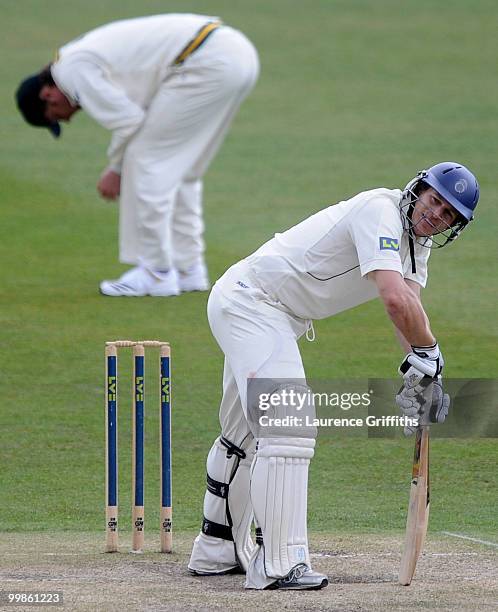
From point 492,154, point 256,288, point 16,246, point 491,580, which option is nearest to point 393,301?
point 256,288

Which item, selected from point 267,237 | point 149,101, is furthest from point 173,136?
point 267,237

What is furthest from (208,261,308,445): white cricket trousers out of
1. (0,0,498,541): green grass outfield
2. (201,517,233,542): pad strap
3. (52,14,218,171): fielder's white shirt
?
(52,14,218,171): fielder's white shirt

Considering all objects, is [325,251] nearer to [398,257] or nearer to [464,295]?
[398,257]

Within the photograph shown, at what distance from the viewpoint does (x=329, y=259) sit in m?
4.91

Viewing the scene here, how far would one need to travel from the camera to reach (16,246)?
37.8 ft

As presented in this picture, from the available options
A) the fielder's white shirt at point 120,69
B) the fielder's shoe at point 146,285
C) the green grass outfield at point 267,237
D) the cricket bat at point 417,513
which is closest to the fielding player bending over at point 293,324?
the cricket bat at point 417,513

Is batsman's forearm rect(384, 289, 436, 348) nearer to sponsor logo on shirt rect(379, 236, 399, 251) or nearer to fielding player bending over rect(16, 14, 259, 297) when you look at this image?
sponsor logo on shirt rect(379, 236, 399, 251)

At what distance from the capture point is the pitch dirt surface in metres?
4.53

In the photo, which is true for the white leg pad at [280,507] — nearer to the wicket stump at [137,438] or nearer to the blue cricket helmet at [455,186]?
the wicket stump at [137,438]

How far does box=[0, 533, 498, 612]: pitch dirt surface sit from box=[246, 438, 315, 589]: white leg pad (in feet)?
0.33

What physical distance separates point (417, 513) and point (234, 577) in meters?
0.72

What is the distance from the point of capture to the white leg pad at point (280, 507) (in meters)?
4.74

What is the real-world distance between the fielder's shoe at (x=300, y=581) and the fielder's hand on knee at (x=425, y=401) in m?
0.61

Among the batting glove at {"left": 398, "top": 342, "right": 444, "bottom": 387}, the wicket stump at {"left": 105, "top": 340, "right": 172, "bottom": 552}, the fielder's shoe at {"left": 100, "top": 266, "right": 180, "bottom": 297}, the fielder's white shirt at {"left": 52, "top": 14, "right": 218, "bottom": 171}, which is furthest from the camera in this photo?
the fielder's shoe at {"left": 100, "top": 266, "right": 180, "bottom": 297}
